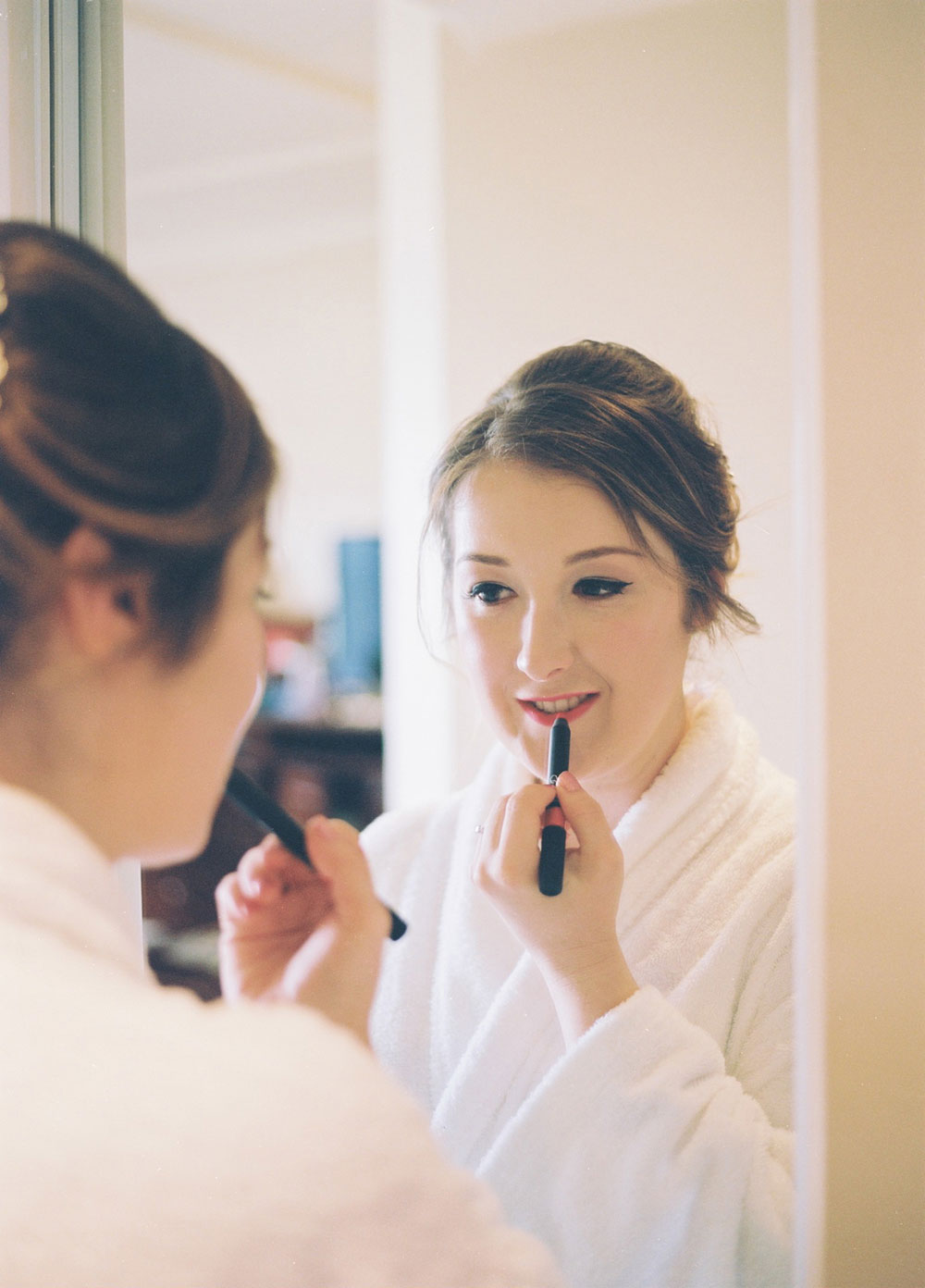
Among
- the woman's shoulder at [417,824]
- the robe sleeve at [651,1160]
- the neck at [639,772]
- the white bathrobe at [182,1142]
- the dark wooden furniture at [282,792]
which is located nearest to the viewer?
the white bathrobe at [182,1142]

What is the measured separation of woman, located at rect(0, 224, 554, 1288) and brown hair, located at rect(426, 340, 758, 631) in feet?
0.62

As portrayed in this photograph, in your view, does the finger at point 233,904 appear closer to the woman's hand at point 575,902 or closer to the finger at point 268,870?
the finger at point 268,870

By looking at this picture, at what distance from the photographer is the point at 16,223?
39cm

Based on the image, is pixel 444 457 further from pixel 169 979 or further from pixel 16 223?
pixel 169 979

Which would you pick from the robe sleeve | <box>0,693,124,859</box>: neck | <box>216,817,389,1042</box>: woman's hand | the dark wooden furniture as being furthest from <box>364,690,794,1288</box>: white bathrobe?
the dark wooden furniture

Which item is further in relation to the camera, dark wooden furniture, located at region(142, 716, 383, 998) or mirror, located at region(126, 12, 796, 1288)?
dark wooden furniture, located at region(142, 716, 383, 998)

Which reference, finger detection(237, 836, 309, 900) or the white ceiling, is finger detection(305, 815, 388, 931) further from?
the white ceiling

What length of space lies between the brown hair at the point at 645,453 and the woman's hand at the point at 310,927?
225 millimetres

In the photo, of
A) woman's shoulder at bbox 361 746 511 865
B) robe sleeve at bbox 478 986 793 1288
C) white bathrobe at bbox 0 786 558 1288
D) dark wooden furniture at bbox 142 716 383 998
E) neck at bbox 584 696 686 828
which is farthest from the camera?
dark wooden furniture at bbox 142 716 383 998

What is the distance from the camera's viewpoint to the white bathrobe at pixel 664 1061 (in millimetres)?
499

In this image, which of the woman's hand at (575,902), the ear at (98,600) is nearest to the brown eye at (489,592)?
the woman's hand at (575,902)

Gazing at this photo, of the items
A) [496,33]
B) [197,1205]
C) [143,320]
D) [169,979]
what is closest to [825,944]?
[197,1205]

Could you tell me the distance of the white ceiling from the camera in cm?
58

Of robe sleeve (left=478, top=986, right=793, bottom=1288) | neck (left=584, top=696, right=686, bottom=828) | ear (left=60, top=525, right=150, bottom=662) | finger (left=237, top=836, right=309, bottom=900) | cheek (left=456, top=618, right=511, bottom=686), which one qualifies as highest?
ear (left=60, top=525, right=150, bottom=662)
